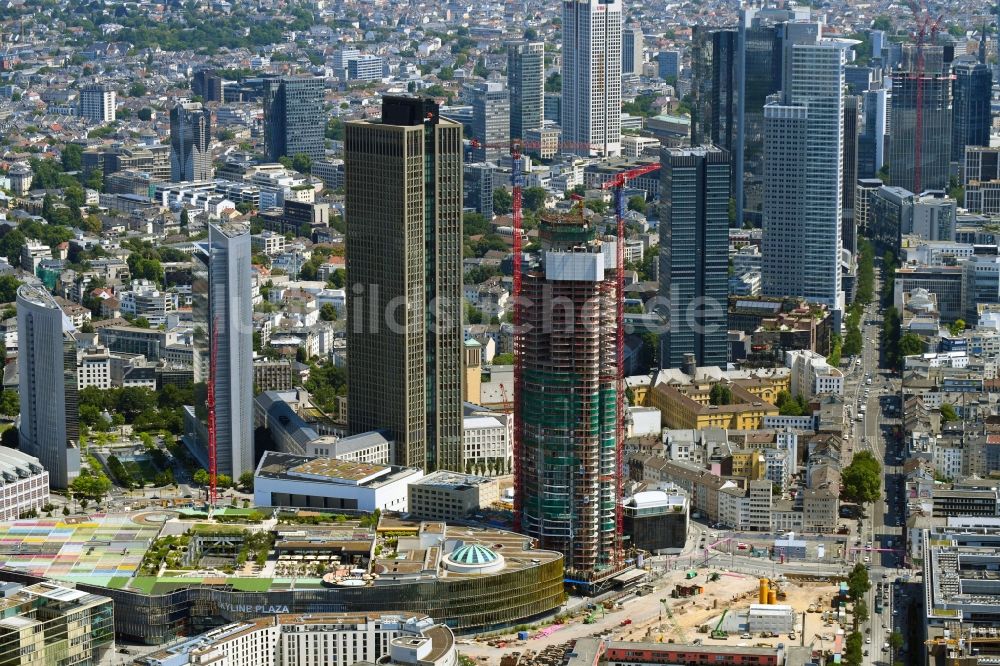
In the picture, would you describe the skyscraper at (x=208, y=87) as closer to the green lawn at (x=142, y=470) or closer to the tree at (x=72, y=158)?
the tree at (x=72, y=158)

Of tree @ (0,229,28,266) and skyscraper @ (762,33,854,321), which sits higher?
skyscraper @ (762,33,854,321)

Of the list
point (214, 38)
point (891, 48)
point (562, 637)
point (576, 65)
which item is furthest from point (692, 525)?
point (214, 38)

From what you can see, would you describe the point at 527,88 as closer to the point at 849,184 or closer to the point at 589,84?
the point at 589,84

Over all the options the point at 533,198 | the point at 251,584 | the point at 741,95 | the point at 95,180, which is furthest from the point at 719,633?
the point at 95,180

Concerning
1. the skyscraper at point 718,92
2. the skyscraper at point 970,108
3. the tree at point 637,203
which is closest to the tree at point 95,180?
the tree at point 637,203

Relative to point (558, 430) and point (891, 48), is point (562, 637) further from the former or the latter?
point (891, 48)

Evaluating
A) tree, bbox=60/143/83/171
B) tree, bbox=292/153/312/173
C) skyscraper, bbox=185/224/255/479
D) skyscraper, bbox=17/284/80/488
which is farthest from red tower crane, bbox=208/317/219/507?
tree, bbox=60/143/83/171

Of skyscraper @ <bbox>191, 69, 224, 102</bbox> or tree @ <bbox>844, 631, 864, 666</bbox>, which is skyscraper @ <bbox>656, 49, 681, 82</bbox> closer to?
skyscraper @ <bbox>191, 69, 224, 102</bbox>
